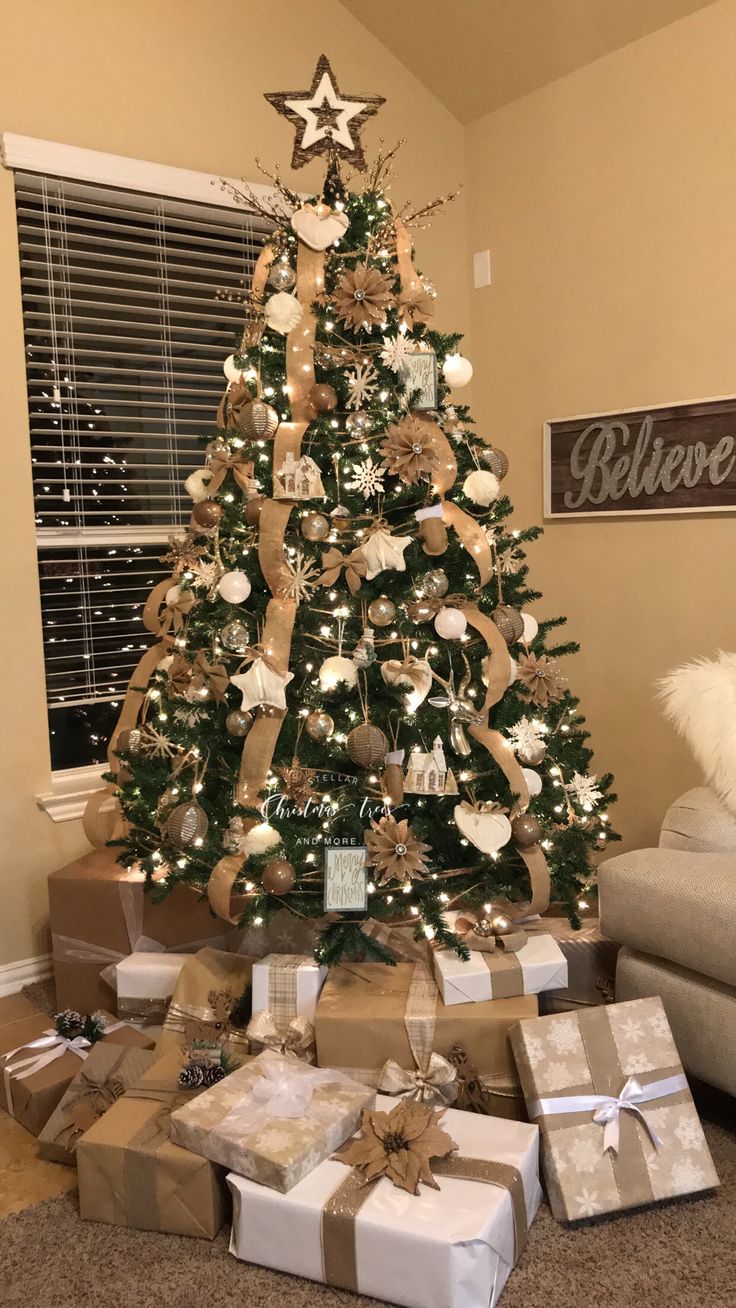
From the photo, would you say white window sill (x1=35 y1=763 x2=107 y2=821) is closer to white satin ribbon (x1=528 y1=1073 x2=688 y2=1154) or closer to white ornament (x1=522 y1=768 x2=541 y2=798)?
white ornament (x1=522 y1=768 x2=541 y2=798)

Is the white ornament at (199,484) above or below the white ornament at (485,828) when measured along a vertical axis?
above

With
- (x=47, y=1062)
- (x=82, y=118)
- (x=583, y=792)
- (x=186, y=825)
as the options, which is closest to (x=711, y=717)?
(x=583, y=792)

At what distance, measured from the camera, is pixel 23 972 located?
2.63 metres

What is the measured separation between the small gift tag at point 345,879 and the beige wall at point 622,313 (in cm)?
137

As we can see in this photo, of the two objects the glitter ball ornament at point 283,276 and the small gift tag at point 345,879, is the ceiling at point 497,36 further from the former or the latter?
the small gift tag at point 345,879

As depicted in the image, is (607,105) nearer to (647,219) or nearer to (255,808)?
(647,219)

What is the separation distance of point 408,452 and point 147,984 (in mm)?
1257

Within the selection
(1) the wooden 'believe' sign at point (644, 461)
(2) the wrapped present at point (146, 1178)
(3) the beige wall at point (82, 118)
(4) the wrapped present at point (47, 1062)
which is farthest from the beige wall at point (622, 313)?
(2) the wrapped present at point (146, 1178)

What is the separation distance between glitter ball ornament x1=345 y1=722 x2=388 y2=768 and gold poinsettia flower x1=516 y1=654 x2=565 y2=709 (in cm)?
40

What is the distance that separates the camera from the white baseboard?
2.60 m

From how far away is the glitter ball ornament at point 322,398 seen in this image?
1.93m

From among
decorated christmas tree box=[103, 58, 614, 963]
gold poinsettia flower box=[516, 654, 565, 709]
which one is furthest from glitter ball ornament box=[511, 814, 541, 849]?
gold poinsettia flower box=[516, 654, 565, 709]

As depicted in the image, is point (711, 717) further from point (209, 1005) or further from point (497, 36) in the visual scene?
point (497, 36)

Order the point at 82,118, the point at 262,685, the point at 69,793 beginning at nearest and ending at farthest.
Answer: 1. the point at 262,685
2. the point at 82,118
3. the point at 69,793
